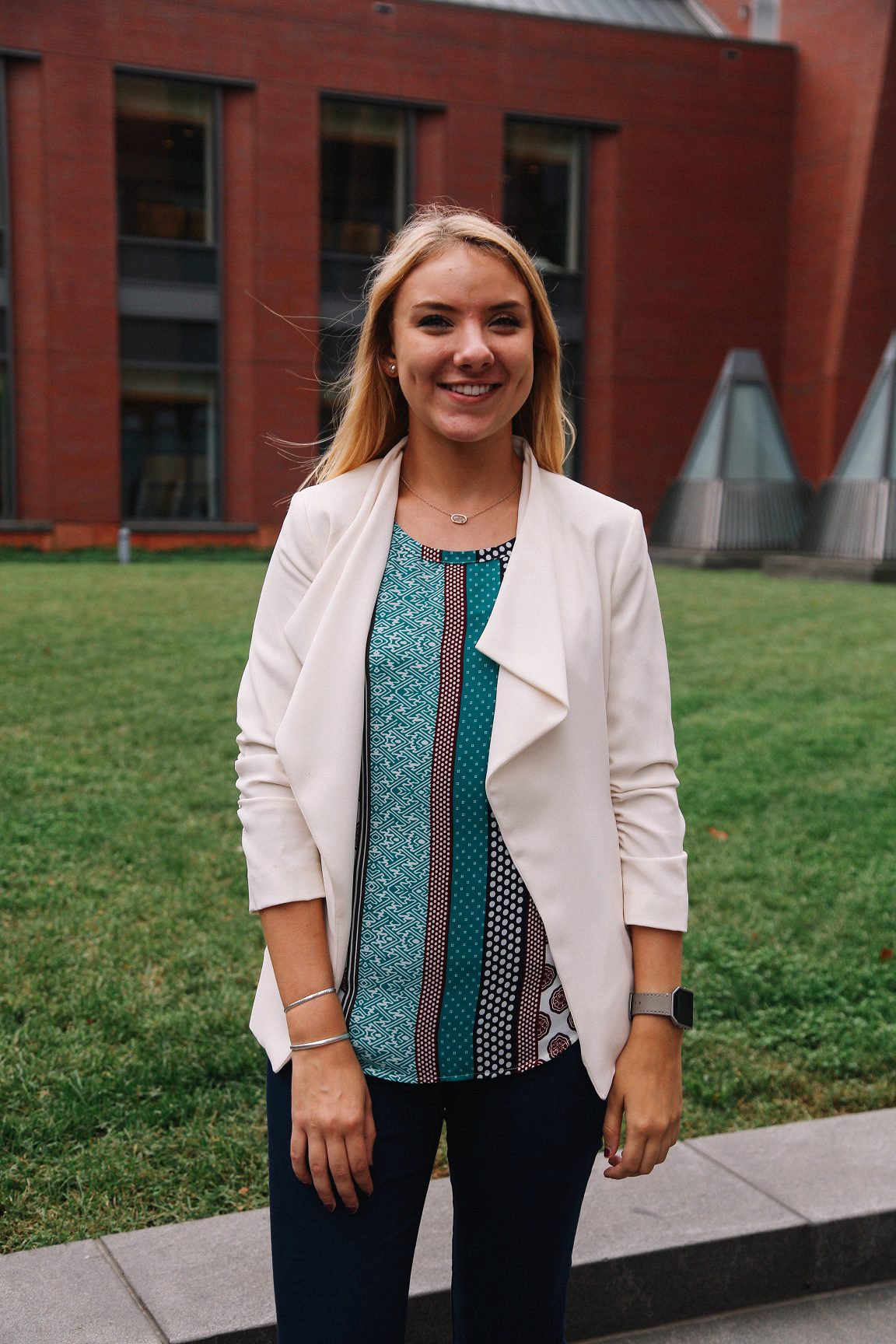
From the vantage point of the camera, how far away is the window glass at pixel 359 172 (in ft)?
84.9

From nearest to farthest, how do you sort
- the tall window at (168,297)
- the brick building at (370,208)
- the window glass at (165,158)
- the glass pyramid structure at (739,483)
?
the glass pyramid structure at (739,483)
the brick building at (370,208)
the window glass at (165,158)
the tall window at (168,297)

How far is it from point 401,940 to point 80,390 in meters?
23.9

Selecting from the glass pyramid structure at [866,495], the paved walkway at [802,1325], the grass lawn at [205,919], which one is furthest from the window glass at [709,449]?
the paved walkway at [802,1325]

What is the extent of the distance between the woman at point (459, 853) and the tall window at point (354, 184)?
24213mm

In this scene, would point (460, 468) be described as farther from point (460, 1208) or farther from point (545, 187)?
point (545, 187)

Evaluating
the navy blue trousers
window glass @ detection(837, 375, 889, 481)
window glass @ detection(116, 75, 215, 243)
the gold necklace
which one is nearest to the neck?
the gold necklace

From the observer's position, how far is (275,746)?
6.72ft

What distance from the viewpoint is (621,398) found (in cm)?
2777

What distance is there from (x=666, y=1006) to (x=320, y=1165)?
56 cm

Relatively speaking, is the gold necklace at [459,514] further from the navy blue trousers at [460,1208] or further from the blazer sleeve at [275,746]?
the navy blue trousers at [460,1208]

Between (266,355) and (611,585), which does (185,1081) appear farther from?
(266,355)

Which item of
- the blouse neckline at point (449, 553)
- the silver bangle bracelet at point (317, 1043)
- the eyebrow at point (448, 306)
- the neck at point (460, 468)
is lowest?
the silver bangle bracelet at point (317, 1043)

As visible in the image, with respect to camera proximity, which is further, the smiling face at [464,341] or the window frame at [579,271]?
the window frame at [579,271]

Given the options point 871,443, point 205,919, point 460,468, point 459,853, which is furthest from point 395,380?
point 871,443
